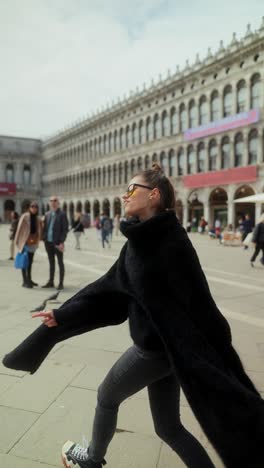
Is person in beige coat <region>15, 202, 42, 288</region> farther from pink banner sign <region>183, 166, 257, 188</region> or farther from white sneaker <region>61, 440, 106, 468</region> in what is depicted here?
pink banner sign <region>183, 166, 257, 188</region>

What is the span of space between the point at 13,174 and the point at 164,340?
241 feet

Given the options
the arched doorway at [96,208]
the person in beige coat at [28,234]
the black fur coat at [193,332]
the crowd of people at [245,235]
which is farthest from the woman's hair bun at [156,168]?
the arched doorway at [96,208]

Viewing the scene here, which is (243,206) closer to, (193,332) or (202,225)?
(202,225)

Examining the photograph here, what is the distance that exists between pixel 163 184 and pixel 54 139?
66877 mm

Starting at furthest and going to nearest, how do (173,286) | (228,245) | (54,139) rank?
(54,139) < (228,245) < (173,286)

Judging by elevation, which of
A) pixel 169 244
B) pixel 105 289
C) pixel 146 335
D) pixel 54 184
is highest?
pixel 54 184

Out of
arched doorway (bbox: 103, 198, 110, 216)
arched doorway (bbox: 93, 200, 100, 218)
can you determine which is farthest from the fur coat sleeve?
arched doorway (bbox: 93, 200, 100, 218)

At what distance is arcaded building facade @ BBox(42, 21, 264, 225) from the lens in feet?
101

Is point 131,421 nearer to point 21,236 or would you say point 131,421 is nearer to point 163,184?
point 163,184

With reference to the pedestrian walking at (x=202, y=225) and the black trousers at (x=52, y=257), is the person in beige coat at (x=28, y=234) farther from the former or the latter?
the pedestrian walking at (x=202, y=225)

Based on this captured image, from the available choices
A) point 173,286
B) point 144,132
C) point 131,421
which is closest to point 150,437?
point 131,421

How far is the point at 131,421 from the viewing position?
2723mm

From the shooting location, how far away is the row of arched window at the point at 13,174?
69575 millimetres

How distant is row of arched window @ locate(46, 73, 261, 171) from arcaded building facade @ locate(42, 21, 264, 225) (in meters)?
0.08
